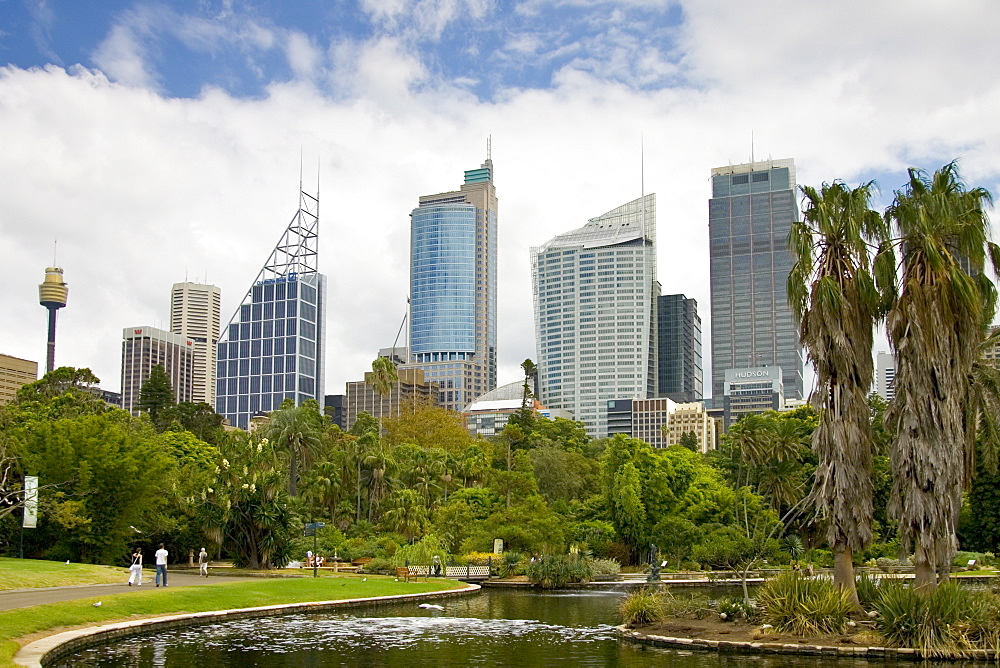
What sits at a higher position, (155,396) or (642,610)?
(155,396)

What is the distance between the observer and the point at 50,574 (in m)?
37.8

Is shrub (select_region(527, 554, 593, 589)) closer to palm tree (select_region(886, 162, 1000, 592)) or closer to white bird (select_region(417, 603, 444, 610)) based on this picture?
white bird (select_region(417, 603, 444, 610))

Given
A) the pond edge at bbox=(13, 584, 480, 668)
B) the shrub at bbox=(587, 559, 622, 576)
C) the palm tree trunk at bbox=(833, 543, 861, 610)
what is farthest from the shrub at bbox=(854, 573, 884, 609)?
the shrub at bbox=(587, 559, 622, 576)

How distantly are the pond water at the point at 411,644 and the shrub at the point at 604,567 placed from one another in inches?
696

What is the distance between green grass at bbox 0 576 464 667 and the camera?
25717 millimetres

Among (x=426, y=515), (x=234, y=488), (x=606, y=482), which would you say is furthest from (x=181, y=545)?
(x=606, y=482)

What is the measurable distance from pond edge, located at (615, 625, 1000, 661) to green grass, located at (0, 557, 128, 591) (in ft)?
75.1

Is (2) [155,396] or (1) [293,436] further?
(2) [155,396]

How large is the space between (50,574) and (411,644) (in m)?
18.5

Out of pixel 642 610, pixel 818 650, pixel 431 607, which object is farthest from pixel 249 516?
pixel 818 650

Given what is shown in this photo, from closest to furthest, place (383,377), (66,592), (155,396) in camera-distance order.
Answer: (66,592)
(155,396)
(383,377)

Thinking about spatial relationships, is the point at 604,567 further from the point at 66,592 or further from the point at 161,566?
the point at 66,592

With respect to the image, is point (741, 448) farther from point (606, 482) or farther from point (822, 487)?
point (822, 487)

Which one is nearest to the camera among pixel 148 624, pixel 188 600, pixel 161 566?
pixel 148 624
